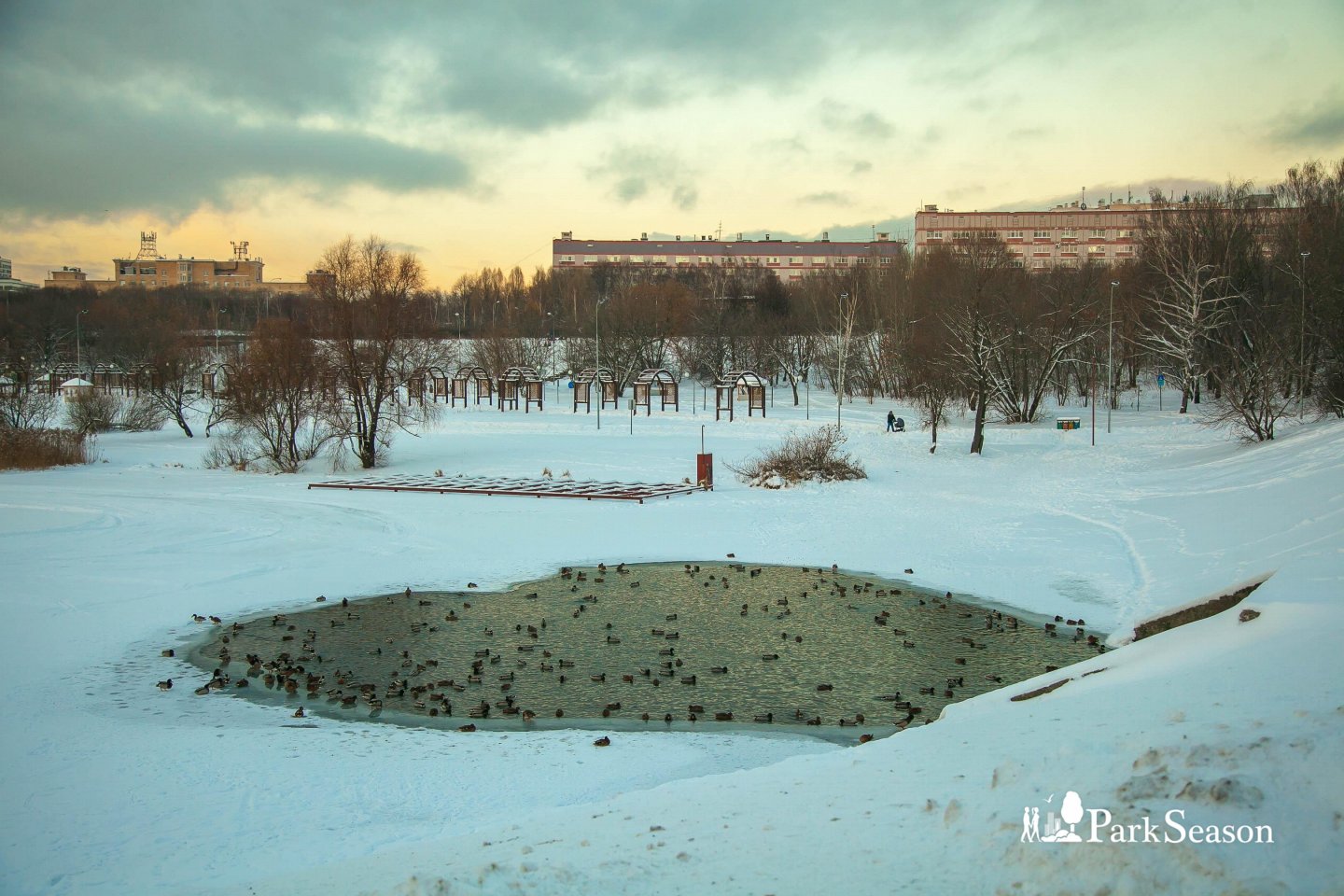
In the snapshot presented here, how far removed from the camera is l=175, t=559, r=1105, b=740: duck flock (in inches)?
436

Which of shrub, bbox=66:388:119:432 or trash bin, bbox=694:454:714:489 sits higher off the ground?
shrub, bbox=66:388:119:432

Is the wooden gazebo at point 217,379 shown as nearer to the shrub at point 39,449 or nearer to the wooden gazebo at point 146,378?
the wooden gazebo at point 146,378

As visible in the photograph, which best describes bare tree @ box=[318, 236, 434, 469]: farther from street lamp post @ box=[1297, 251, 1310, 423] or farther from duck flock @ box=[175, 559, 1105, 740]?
street lamp post @ box=[1297, 251, 1310, 423]

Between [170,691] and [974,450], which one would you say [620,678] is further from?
[974,450]

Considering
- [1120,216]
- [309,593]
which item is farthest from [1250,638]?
[1120,216]

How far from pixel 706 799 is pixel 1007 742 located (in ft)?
7.08

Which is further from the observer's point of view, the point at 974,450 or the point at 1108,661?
the point at 974,450

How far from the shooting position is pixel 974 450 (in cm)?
3903

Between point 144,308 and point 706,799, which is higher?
point 144,308

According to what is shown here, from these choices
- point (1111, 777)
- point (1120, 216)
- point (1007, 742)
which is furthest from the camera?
point (1120, 216)

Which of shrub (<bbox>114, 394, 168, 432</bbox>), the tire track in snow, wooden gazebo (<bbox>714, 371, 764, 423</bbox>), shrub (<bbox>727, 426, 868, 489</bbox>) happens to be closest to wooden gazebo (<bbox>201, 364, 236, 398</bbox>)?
shrub (<bbox>114, 394, 168, 432</bbox>)

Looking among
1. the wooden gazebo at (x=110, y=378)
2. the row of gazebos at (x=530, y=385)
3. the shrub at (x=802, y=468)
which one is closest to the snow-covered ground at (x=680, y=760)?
the shrub at (x=802, y=468)

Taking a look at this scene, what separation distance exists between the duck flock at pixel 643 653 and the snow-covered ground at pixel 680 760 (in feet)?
2.69

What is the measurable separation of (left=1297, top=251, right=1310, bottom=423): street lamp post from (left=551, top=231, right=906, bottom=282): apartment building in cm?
9100
